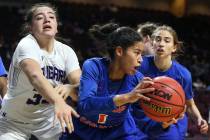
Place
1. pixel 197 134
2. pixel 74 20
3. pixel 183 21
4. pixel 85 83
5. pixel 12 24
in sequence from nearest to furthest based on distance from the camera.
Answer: pixel 85 83 → pixel 197 134 → pixel 12 24 → pixel 74 20 → pixel 183 21

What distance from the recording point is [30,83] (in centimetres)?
310

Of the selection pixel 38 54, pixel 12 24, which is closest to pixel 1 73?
pixel 38 54

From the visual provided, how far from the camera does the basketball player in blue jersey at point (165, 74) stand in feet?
11.9

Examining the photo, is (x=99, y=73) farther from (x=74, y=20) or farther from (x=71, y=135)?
(x=74, y=20)

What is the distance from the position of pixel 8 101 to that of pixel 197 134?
386 centimetres

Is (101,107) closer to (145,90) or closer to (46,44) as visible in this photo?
(145,90)

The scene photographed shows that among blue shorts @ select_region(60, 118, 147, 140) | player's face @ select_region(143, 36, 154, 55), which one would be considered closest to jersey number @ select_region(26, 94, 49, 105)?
blue shorts @ select_region(60, 118, 147, 140)

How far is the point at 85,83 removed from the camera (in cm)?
293

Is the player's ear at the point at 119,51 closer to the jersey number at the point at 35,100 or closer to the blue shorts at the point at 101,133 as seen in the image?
the blue shorts at the point at 101,133

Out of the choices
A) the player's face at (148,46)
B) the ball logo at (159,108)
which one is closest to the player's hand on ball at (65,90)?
the ball logo at (159,108)

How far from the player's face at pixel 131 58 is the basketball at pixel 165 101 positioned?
176 mm

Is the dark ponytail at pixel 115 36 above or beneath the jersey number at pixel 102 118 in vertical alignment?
above

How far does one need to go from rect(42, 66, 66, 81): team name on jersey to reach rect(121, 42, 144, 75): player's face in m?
0.49

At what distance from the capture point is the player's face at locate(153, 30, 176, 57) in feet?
12.4
